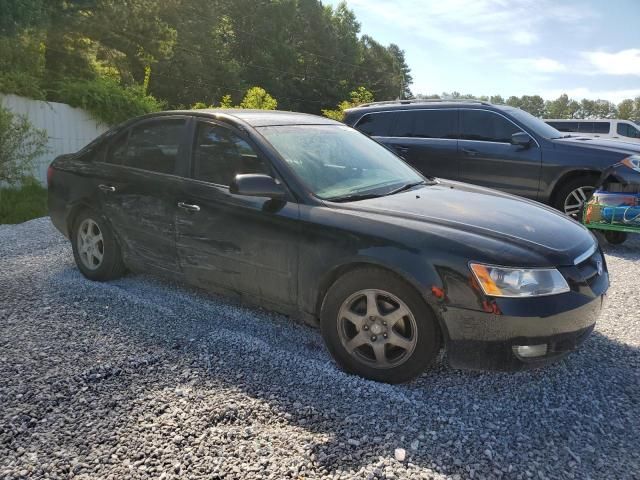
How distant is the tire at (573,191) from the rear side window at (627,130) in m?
15.4

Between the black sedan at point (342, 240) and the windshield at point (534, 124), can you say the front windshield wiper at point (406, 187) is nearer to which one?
the black sedan at point (342, 240)

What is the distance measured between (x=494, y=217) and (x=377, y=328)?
1.02 metres

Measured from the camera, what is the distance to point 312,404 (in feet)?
9.89

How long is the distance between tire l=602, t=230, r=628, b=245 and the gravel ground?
10.8 feet

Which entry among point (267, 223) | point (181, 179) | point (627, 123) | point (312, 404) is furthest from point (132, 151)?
point (627, 123)

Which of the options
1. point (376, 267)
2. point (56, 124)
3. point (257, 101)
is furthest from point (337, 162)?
point (257, 101)

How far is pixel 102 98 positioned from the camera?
13.0m

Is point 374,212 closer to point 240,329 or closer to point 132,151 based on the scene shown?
point 240,329

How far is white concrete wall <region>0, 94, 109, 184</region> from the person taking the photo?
1138 cm

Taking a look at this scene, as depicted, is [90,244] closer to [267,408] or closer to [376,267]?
[267,408]

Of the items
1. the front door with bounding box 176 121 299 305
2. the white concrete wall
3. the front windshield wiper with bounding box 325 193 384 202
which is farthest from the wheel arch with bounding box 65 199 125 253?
the white concrete wall

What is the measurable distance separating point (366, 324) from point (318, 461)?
94 cm

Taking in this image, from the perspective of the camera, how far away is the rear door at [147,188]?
4336 millimetres

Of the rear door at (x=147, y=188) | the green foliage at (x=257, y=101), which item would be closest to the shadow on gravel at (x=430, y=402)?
the rear door at (x=147, y=188)
